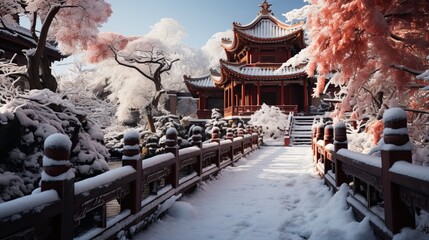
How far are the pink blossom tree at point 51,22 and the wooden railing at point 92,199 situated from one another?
5.48m

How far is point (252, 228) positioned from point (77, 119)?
12.3 ft

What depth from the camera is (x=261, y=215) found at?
4617 mm

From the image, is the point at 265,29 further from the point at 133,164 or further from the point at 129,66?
the point at 133,164

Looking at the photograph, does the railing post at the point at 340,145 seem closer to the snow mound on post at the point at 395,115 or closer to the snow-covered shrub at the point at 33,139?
the snow mound on post at the point at 395,115

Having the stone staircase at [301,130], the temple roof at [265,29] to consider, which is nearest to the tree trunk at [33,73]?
the stone staircase at [301,130]

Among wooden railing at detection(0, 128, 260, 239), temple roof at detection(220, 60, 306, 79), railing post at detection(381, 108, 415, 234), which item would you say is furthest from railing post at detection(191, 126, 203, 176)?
temple roof at detection(220, 60, 306, 79)

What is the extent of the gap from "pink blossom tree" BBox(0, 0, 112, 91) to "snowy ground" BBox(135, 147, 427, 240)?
5.60 meters

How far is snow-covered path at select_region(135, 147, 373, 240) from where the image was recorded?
146 inches

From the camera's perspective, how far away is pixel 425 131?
4461mm

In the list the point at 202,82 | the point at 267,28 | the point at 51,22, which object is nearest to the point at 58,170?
the point at 51,22

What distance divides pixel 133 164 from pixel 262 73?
78.6 ft

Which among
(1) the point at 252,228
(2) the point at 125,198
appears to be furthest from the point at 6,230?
(1) the point at 252,228

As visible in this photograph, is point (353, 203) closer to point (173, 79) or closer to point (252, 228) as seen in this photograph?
point (252, 228)

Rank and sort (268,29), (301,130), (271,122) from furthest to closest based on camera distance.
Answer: (268,29) < (271,122) < (301,130)
